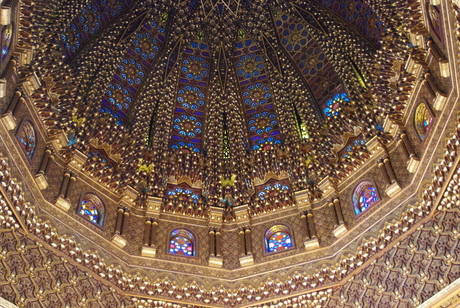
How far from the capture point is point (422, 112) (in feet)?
40.7

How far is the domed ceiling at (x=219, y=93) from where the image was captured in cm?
1377

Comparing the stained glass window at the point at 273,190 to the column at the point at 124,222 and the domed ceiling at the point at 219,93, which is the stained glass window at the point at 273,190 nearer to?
the domed ceiling at the point at 219,93

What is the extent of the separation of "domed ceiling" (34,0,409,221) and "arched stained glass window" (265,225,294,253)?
0.61 metres

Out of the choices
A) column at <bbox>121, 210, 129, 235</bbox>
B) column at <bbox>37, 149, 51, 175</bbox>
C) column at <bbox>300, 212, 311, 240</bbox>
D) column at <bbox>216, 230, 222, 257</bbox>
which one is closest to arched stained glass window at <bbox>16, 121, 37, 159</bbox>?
column at <bbox>37, 149, 51, 175</bbox>

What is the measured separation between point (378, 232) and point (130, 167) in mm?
5930

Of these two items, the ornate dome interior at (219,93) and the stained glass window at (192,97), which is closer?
the ornate dome interior at (219,93)

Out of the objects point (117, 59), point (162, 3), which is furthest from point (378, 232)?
point (162, 3)

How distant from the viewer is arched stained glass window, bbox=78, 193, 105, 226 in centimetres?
1294

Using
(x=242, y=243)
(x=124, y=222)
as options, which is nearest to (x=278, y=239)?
(x=242, y=243)

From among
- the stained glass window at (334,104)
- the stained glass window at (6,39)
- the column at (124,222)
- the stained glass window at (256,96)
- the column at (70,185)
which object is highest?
the stained glass window at (256,96)

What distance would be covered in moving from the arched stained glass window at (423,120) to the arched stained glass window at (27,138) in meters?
8.03

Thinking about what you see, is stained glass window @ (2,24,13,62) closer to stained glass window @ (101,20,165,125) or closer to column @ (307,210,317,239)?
stained glass window @ (101,20,165,125)

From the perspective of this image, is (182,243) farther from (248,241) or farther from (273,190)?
(273,190)

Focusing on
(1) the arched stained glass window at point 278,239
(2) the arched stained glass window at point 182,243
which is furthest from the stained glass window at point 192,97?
(1) the arched stained glass window at point 278,239
